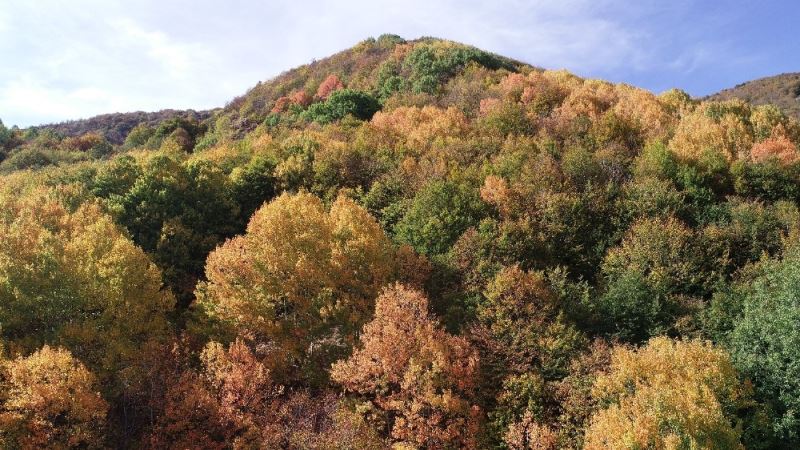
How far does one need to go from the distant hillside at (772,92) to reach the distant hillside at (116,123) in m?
145

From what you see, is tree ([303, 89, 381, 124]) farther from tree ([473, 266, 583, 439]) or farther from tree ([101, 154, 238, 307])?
tree ([473, 266, 583, 439])

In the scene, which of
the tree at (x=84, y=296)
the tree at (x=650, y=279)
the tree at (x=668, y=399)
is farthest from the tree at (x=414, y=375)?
the tree at (x=84, y=296)

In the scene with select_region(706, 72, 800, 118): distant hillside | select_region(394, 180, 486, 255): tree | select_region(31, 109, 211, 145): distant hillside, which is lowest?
select_region(394, 180, 486, 255): tree

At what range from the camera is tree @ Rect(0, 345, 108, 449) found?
28.5 m

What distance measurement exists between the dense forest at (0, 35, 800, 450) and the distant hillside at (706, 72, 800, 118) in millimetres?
101546

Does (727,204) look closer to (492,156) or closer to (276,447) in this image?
(492,156)

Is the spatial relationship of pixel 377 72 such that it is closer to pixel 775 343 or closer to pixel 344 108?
pixel 344 108

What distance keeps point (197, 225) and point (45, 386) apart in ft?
72.6

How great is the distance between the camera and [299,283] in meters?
39.2

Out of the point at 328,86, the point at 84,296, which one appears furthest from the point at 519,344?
the point at 328,86

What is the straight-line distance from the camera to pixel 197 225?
163 ft

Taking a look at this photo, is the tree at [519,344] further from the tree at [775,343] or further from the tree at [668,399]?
the tree at [775,343]

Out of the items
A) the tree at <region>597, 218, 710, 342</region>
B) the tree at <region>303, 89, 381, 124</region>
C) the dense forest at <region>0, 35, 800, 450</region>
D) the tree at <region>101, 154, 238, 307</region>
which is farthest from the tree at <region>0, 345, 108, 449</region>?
the tree at <region>303, 89, 381, 124</region>

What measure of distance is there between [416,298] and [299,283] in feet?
29.8
